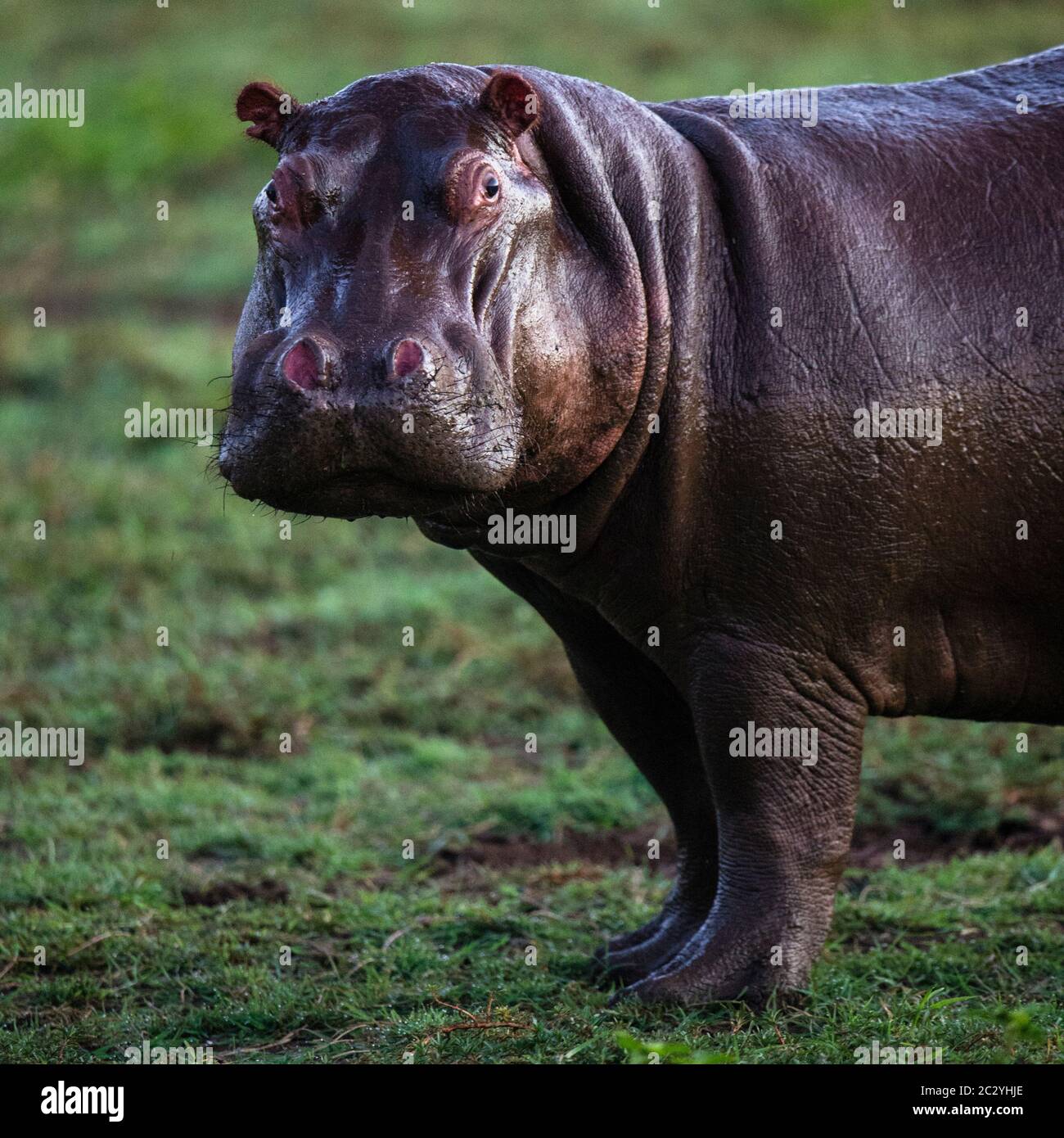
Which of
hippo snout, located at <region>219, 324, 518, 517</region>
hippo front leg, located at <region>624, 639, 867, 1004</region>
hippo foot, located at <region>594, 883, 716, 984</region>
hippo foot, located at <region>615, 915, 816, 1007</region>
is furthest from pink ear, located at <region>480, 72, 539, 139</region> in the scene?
hippo foot, located at <region>594, 883, 716, 984</region>

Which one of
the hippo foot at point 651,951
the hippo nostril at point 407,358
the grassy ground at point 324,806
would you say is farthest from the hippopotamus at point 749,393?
the grassy ground at point 324,806

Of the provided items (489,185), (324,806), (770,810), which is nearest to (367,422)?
(489,185)

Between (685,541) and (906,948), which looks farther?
(906,948)

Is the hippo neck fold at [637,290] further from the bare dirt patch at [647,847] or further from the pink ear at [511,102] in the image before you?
the bare dirt patch at [647,847]

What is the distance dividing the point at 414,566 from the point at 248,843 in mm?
3599

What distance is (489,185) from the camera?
4.29m

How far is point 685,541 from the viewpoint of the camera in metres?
4.65

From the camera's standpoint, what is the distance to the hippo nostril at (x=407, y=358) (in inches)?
158

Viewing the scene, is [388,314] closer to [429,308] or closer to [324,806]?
[429,308]

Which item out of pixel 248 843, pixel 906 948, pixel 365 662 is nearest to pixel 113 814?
pixel 248 843

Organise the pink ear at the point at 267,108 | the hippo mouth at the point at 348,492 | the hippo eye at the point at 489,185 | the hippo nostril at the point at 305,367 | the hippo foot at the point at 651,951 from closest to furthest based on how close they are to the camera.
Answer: the hippo nostril at the point at 305,367, the hippo mouth at the point at 348,492, the hippo eye at the point at 489,185, the pink ear at the point at 267,108, the hippo foot at the point at 651,951

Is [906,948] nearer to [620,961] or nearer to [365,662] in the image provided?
[620,961]

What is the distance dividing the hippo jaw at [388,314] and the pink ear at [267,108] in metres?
0.04

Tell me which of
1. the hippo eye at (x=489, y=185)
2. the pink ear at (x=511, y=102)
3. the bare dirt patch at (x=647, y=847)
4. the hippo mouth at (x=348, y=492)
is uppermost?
the pink ear at (x=511, y=102)
